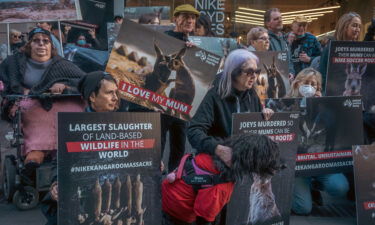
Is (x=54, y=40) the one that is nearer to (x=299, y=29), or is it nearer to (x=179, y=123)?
(x=179, y=123)

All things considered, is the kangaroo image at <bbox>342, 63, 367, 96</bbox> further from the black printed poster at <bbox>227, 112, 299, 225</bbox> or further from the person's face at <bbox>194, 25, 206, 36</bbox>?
the person's face at <bbox>194, 25, 206, 36</bbox>

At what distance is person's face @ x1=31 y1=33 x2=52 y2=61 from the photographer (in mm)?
4020

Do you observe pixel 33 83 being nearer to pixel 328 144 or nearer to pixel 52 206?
pixel 52 206

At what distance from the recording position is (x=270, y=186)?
3.27m

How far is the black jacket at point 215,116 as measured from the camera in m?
3.04

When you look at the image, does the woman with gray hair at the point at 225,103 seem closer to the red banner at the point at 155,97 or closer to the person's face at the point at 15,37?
the red banner at the point at 155,97

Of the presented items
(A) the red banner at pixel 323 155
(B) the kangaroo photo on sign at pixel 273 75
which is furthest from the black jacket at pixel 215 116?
(B) the kangaroo photo on sign at pixel 273 75

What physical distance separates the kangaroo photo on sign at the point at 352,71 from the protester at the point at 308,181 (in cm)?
18

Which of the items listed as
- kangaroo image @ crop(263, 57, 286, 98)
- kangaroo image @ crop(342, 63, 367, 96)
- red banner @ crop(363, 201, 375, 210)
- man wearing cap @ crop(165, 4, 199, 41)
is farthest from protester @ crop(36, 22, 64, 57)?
red banner @ crop(363, 201, 375, 210)

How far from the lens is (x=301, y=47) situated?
6.30 m

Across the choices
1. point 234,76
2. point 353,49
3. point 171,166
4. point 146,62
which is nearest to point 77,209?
point 234,76

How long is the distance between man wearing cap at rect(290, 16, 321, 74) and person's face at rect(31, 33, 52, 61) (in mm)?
3505

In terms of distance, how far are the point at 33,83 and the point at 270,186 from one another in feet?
8.13

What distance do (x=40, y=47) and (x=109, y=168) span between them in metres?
1.94
